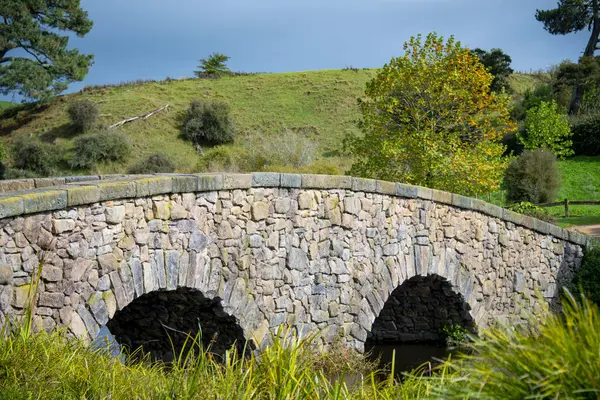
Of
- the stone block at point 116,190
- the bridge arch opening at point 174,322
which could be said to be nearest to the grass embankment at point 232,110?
the bridge arch opening at point 174,322

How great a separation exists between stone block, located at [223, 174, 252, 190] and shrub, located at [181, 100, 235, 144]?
2946 centimetres

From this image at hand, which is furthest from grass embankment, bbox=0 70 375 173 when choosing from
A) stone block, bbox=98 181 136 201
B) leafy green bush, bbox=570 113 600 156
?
stone block, bbox=98 181 136 201

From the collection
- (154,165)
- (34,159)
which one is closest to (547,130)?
(154,165)

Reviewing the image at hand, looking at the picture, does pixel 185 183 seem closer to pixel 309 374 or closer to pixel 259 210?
pixel 259 210

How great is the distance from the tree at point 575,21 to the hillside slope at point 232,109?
33.9 feet

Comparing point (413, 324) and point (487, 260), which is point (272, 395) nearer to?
point (487, 260)

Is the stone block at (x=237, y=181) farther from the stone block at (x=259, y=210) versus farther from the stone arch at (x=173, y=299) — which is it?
the stone arch at (x=173, y=299)

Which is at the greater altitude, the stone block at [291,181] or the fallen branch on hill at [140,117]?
the fallen branch on hill at [140,117]

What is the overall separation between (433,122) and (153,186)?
11076mm

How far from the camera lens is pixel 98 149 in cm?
3316

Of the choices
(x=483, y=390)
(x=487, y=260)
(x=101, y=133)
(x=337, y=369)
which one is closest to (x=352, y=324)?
(x=337, y=369)

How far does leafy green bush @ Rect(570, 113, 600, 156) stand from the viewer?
3219 cm

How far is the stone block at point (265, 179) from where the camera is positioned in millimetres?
8367

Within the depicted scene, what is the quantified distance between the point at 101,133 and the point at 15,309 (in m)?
30.1
